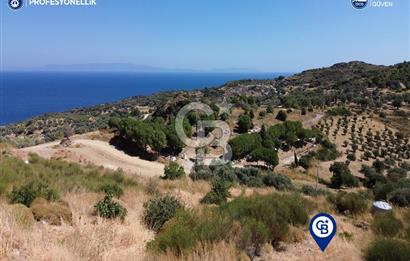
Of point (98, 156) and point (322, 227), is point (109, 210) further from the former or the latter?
point (98, 156)

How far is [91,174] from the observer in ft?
54.8

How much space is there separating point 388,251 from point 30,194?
7.67 m

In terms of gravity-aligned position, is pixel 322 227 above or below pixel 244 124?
above

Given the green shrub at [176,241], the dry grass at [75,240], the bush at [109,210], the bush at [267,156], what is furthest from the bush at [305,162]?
the green shrub at [176,241]

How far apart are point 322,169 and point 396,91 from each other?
142 ft

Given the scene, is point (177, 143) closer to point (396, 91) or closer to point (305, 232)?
point (305, 232)

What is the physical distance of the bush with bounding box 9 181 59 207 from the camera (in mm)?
8398

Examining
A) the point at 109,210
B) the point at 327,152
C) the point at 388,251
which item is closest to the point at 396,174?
the point at 327,152

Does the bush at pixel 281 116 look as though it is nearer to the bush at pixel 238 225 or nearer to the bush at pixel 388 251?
the bush at pixel 238 225

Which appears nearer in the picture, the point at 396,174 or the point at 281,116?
the point at 396,174

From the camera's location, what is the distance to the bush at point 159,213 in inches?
317

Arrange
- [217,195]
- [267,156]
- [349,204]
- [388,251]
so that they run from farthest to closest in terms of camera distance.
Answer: [267,156] < [217,195] < [349,204] < [388,251]

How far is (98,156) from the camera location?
29.3 m

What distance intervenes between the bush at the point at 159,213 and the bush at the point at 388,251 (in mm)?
3989
